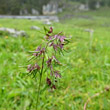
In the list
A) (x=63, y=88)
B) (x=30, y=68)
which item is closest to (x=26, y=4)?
(x=63, y=88)

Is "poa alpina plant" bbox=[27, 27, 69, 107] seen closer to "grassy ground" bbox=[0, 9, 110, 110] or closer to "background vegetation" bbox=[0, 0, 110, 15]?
"grassy ground" bbox=[0, 9, 110, 110]

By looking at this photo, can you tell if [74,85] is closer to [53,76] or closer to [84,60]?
[84,60]

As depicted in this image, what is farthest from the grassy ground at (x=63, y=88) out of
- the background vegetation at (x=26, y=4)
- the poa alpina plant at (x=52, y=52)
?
the background vegetation at (x=26, y=4)

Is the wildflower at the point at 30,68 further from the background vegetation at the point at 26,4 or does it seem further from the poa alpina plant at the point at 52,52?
the background vegetation at the point at 26,4

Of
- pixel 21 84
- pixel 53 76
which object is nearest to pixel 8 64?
pixel 21 84

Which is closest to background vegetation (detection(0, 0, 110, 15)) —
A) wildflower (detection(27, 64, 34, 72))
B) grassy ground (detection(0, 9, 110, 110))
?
grassy ground (detection(0, 9, 110, 110))

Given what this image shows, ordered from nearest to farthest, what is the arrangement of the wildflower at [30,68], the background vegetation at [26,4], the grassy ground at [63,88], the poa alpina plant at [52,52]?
the poa alpina plant at [52,52] → the wildflower at [30,68] → the grassy ground at [63,88] → the background vegetation at [26,4]

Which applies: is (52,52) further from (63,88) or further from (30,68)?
(63,88)

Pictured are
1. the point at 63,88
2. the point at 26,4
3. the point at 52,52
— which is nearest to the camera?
the point at 52,52

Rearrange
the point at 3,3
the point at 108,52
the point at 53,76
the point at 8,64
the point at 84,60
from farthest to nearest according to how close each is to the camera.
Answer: the point at 3,3, the point at 108,52, the point at 84,60, the point at 8,64, the point at 53,76

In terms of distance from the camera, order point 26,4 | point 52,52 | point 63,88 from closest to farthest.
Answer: point 52,52 → point 63,88 → point 26,4

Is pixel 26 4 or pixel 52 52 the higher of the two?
pixel 26 4
